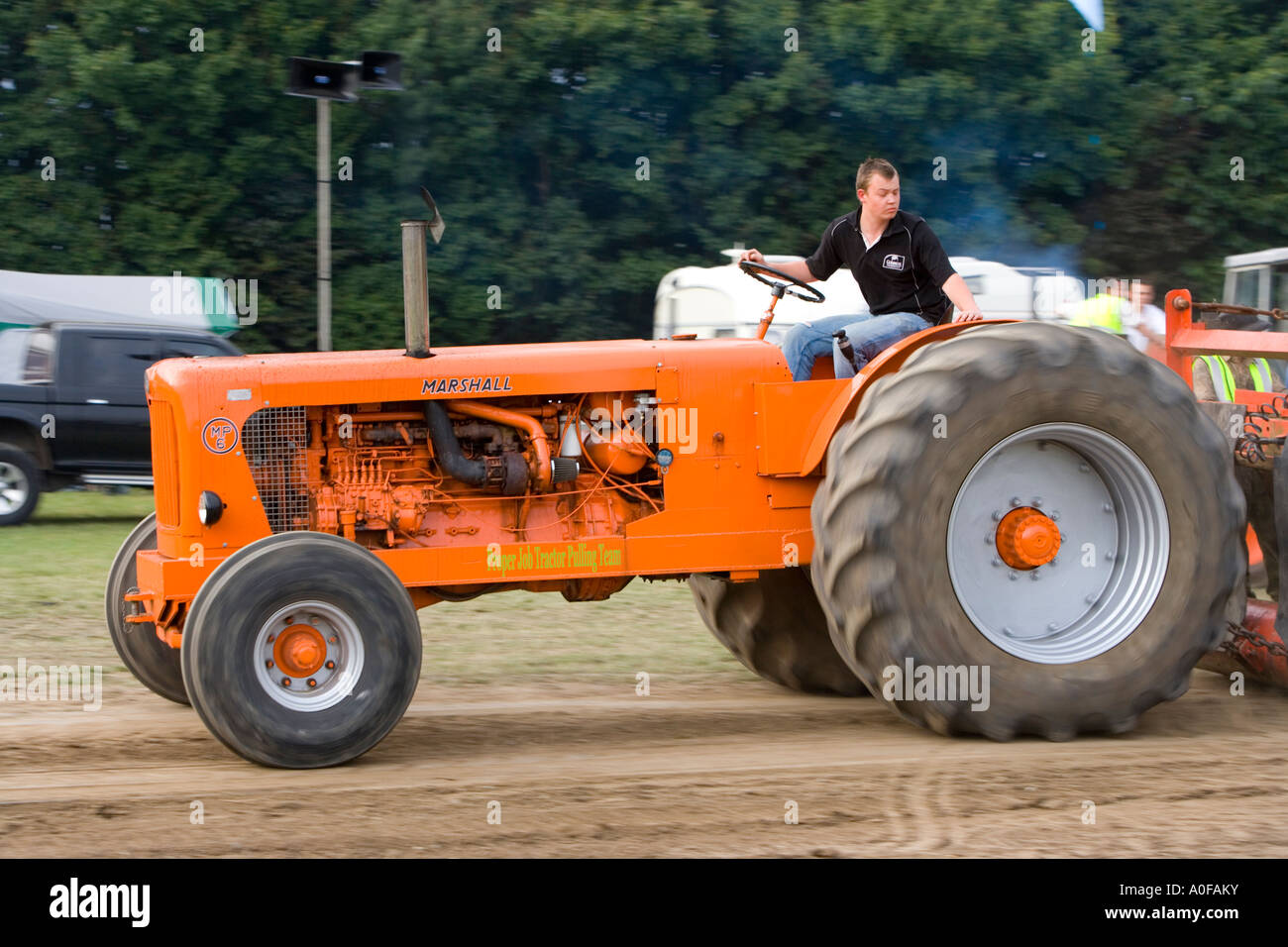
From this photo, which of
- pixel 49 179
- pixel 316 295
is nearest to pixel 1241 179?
pixel 316 295

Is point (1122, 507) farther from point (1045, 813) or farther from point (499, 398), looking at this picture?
point (499, 398)

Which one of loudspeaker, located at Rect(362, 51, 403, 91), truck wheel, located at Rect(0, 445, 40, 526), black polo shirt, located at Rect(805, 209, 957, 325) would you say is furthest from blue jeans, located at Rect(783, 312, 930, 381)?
truck wheel, located at Rect(0, 445, 40, 526)

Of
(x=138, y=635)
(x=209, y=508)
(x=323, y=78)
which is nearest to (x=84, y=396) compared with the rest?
(x=323, y=78)

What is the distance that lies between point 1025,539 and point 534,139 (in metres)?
17.0

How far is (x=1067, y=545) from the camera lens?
604 cm

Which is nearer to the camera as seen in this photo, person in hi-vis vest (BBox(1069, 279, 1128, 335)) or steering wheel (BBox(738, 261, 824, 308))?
steering wheel (BBox(738, 261, 824, 308))

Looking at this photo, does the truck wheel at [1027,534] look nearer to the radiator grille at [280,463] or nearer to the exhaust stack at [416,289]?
the exhaust stack at [416,289]

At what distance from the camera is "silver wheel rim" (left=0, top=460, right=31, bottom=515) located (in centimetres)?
1385

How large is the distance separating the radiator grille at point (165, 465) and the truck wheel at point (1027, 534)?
7.78 ft

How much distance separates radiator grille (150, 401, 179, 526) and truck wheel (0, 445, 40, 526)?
870 cm

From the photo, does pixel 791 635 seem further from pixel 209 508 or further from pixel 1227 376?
pixel 1227 376

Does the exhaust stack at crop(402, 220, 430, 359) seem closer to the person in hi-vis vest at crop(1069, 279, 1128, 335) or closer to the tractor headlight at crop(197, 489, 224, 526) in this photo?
the tractor headlight at crop(197, 489, 224, 526)

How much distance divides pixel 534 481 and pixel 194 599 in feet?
4.52

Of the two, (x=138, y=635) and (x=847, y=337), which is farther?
(x=138, y=635)
